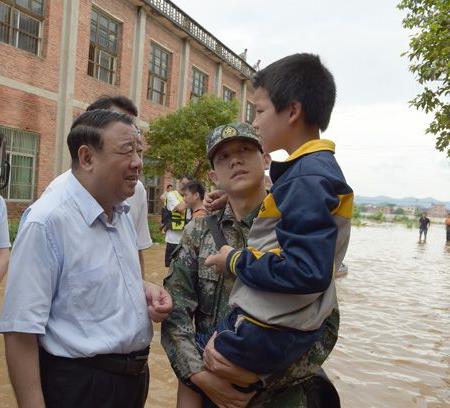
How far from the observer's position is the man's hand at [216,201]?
203cm

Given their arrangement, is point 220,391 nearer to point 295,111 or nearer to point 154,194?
point 295,111

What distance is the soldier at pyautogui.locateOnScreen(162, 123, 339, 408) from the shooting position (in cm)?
148

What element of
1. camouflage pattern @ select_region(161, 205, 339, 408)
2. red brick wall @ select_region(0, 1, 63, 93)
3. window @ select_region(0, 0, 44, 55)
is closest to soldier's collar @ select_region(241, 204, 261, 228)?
camouflage pattern @ select_region(161, 205, 339, 408)

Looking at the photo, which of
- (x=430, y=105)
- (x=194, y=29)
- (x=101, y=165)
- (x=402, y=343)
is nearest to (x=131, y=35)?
(x=194, y=29)

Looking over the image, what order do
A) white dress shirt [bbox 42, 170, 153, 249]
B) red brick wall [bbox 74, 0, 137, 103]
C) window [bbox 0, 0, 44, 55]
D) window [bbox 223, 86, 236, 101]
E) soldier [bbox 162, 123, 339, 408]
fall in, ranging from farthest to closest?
window [bbox 223, 86, 236, 101], red brick wall [bbox 74, 0, 137, 103], window [bbox 0, 0, 44, 55], white dress shirt [bbox 42, 170, 153, 249], soldier [bbox 162, 123, 339, 408]

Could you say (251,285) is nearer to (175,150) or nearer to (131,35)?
(175,150)

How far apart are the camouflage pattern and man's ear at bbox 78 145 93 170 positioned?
1.54ft

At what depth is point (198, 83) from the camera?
2005cm

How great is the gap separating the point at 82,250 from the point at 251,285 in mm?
678

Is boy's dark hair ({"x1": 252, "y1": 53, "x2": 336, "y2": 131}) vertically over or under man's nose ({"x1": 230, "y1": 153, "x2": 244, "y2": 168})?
over

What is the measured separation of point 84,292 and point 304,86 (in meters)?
1.06

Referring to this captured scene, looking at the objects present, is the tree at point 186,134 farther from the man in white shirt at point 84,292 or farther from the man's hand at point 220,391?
the man's hand at point 220,391

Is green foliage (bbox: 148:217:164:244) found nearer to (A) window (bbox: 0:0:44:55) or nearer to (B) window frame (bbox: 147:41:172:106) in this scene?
(B) window frame (bbox: 147:41:172:106)

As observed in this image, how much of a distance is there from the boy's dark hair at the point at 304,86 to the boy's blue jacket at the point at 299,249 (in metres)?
0.18
